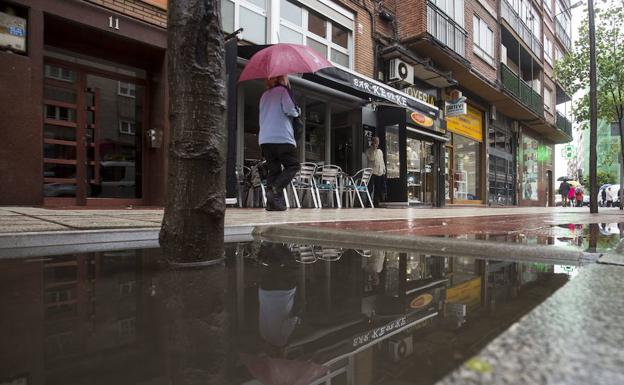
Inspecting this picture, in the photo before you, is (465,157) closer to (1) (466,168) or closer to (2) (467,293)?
(1) (466,168)

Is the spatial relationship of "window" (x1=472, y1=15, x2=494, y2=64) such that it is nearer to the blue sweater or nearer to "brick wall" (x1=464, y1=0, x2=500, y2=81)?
"brick wall" (x1=464, y1=0, x2=500, y2=81)

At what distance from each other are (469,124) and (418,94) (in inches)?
184

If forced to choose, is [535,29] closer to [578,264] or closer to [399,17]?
[399,17]

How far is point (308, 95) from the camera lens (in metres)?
10.1

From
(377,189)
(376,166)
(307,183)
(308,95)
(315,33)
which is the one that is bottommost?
(377,189)

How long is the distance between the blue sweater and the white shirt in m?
5.71

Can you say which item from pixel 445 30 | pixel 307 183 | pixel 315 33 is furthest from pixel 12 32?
pixel 445 30

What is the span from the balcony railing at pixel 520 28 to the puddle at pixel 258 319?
64.8 ft

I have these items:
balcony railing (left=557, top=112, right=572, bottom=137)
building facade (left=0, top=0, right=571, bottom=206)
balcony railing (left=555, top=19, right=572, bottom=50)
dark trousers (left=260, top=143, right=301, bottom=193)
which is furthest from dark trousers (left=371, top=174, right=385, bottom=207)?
balcony railing (left=555, top=19, right=572, bottom=50)

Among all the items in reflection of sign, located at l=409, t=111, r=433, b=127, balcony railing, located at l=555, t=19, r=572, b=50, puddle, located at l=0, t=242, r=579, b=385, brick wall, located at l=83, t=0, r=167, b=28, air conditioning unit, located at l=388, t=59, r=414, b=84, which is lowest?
puddle, located at l=0, t=242, r=579, b=385

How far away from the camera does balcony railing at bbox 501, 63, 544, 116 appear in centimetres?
1700

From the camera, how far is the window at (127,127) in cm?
761

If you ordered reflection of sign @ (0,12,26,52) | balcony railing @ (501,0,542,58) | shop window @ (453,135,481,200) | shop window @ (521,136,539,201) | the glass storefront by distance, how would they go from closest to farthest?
reflection of sign @ (0,12,26,52) → the glass storefront → shop window @ (453,135,481,200) → balcony railing @ (501,0,542,58) → shop window @ (521,136,539,201)

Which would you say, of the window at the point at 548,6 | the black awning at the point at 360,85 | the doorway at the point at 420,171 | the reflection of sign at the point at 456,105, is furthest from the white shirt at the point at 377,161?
the window at the point at 548,6
